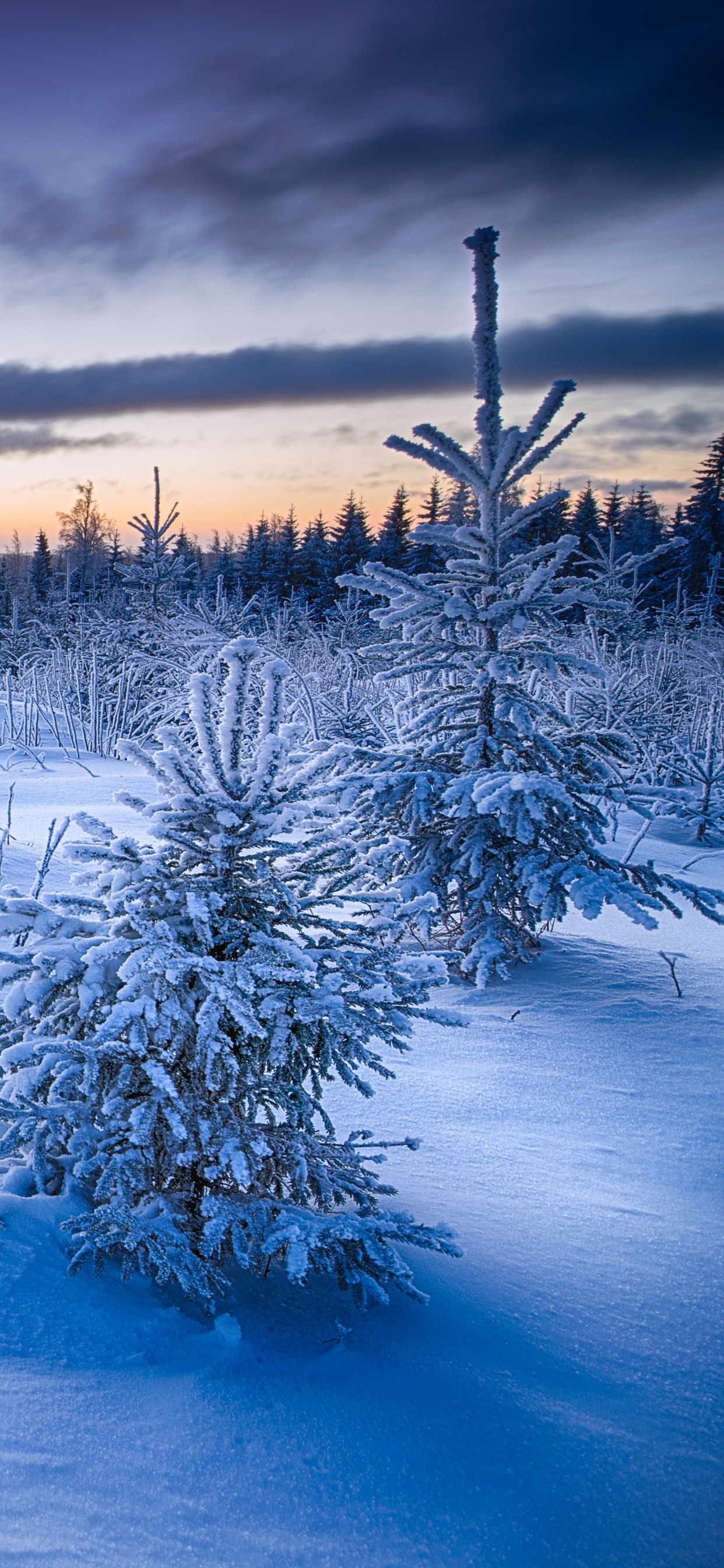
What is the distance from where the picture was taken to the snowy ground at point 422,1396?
1.27 metres

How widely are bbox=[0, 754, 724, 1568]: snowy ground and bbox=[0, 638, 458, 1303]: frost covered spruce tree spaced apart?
5.0 inches

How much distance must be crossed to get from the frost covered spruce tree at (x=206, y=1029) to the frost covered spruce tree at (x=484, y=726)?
5.92 ft

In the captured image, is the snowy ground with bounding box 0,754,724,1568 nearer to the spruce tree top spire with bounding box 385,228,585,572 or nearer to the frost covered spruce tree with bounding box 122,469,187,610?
the spruce tree top spire with bounding box 385,228,585,572

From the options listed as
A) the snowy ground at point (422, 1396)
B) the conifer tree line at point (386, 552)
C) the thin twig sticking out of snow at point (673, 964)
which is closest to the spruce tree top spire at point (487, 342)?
the thin twig sticking out of snow at point (673, 964)

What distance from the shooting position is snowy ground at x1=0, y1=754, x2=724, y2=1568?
4.18 feet

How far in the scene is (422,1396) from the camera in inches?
63.8

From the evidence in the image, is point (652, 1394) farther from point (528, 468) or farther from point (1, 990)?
point (528, 468)

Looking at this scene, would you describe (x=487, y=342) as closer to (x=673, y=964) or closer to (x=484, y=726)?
(x=484, y=726)

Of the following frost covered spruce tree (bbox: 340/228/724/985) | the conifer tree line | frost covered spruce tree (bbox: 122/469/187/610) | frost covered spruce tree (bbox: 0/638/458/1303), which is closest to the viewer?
frost covered spruce tree (bbox: 0/638/458/1303)

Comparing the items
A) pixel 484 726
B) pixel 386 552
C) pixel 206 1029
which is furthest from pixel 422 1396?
pixel 386 552

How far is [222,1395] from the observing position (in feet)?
5.02

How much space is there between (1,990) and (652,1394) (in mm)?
2032

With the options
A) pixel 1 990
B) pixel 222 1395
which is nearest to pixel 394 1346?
pixel 222 1395

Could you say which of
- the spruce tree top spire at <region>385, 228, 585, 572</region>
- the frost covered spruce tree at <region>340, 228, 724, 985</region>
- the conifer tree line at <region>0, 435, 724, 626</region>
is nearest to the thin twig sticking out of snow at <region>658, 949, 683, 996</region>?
the frost covered spruce tree at <region>340, 228, 724, 985</region>
